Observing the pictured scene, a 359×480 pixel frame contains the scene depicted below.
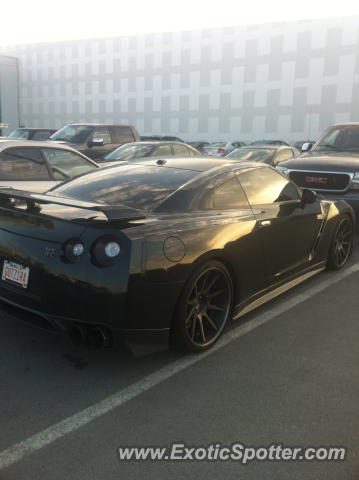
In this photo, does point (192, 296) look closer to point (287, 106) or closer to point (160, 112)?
point (287, 106)

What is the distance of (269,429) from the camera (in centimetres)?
259

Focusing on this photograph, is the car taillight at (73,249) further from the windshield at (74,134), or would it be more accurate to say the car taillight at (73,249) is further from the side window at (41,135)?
the side window at (41,135)

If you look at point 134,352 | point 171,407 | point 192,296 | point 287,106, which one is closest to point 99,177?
point 192,296

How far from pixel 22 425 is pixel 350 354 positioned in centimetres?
243

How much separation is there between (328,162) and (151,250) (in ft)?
16.8

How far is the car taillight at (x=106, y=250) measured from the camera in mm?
2846

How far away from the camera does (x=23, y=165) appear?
6180mm

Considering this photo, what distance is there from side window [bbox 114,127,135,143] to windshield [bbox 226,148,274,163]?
340 cm

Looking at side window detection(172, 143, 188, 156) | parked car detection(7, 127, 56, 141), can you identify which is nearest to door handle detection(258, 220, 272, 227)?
side window detection(172, 143, 188, 156)

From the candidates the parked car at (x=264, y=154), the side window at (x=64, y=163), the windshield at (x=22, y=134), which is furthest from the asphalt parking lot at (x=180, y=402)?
the windshield at (x=22, y=134)

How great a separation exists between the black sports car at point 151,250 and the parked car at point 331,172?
2.69 meters

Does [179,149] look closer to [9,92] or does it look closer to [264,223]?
[264,223]

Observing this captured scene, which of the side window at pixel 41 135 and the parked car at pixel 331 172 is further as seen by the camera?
the side window at pixel 41 135

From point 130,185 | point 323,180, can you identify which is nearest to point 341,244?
point 323,180
